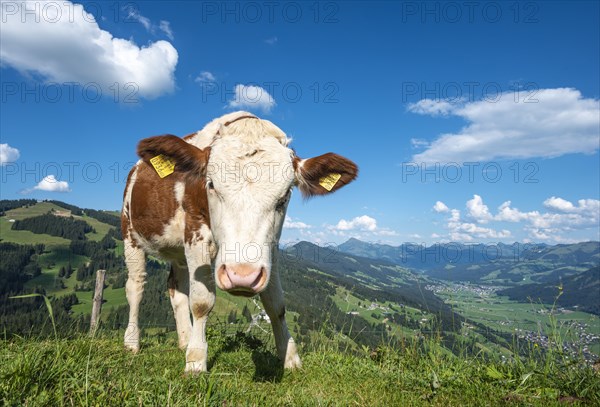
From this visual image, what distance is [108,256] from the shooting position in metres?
156

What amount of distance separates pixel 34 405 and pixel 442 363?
4586mm

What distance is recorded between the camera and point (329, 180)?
17.8 feet

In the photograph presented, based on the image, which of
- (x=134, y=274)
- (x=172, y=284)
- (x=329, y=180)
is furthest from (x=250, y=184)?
(x=134, y=274)

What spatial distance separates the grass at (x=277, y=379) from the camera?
2.79 m

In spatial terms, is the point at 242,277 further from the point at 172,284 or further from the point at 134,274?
the point at 134,274

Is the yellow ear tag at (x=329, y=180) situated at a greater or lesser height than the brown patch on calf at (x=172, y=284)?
greater

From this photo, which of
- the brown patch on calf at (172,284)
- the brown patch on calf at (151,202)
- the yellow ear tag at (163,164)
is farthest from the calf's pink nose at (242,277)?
the brown patch on calf at (172,284)

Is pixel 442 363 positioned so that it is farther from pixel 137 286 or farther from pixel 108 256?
pixel 108 256

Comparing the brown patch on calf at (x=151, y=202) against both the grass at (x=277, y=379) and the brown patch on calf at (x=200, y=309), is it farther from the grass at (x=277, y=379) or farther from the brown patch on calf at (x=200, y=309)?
the grass at (x=277, y=379)

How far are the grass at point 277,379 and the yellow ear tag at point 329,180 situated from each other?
8.67 feet

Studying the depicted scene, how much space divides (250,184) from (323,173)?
1.44m

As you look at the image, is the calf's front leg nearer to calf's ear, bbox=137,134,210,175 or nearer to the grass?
the grass

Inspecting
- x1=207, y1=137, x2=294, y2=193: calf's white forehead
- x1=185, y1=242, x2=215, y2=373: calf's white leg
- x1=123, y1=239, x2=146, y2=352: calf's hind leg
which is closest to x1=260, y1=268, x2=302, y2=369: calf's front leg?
x1=185, y1=242, x2=215, y2=373: calf's white leg

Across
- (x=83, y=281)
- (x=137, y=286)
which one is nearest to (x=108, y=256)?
(x=83, y=281)
